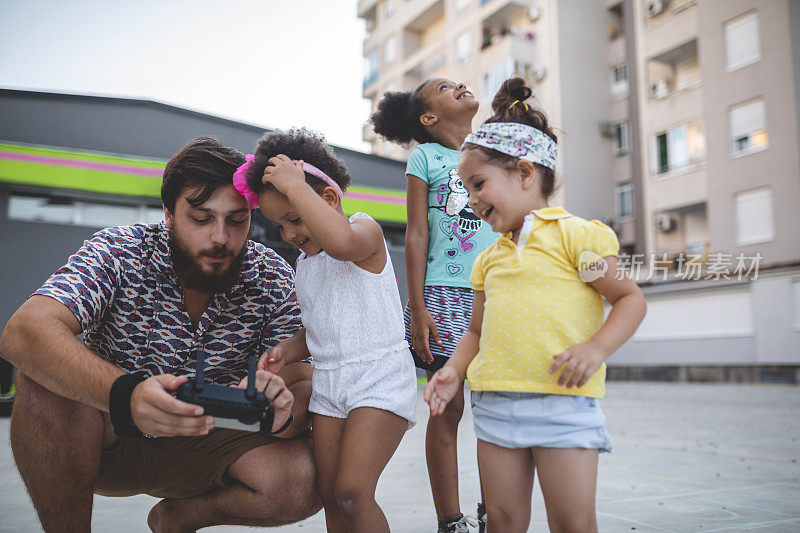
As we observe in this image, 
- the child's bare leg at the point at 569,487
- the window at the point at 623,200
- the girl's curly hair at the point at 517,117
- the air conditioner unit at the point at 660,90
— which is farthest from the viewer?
the window at the point at 623,200

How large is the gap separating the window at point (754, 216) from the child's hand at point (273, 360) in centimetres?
1563

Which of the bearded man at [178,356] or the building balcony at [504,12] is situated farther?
the building balcony at [504,12]

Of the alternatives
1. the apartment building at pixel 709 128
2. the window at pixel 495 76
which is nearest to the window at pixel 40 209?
the window at pixel 495 76

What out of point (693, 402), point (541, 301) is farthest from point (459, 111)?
point (693, 402)

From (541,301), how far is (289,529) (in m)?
1.55

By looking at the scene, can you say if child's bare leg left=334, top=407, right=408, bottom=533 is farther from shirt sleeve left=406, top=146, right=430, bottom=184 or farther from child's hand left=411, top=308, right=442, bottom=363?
shirt sleeve left=406, top=146, right=430, bottom=184

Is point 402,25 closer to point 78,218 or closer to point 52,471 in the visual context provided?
point 78,218

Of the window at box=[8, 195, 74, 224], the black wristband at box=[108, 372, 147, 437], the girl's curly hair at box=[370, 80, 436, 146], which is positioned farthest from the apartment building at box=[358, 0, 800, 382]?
the black wristband at box=[108, 372, 147, 437]

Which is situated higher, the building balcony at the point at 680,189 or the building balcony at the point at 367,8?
the building balcony at the point at 367,8

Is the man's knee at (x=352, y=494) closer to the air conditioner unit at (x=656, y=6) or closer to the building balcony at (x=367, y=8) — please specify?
the air conditioner unit at (x=656, y=6)

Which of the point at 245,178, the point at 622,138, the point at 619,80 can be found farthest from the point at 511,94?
the point at 619,80

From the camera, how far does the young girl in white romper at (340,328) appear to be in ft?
5.68

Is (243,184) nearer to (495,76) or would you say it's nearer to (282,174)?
(282,174)

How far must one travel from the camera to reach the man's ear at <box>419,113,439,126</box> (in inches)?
109
